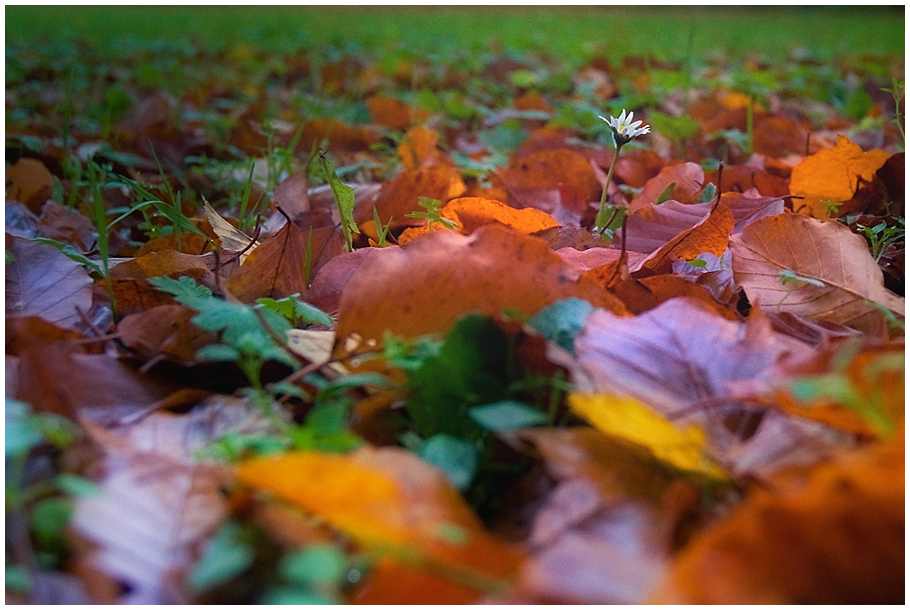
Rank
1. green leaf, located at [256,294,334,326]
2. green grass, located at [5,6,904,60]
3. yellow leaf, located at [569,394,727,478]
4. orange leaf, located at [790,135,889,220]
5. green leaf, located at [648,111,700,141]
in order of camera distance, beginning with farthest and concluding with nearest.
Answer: green grass, located at [5,6,904,60]
green leaf, located at [648,111,700,141]
orange leaf, located at [790,135,889,220]
green leaf, located at [256,294,334,326]
yellow leaf, located at [569,394,727,478]

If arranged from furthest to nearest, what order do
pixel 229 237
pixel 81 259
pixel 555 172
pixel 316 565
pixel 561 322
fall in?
pixel 555 172, pixel 229 237, pixel 81 259, pixel 561 322, pixel 316 565

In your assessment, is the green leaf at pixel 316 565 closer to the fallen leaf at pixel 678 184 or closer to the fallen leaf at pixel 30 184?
the fallen leaf at pixel 678 184

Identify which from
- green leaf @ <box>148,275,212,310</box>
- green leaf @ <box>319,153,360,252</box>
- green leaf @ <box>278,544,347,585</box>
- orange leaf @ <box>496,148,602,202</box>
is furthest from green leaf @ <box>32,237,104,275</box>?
orange leaf @ <box>496,148,602,202</box>

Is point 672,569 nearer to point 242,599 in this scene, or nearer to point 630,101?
point 242,599

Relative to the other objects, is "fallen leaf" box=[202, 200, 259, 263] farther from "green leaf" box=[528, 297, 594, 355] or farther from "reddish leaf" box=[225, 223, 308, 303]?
"green leaf" box=[528, 297, 594, 355]

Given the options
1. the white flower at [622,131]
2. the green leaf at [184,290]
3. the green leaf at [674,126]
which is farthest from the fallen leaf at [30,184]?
the green leaf at [674,126]

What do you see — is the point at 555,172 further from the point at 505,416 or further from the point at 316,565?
the point at 316,565

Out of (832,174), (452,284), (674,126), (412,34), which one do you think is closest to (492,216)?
(452,284)
